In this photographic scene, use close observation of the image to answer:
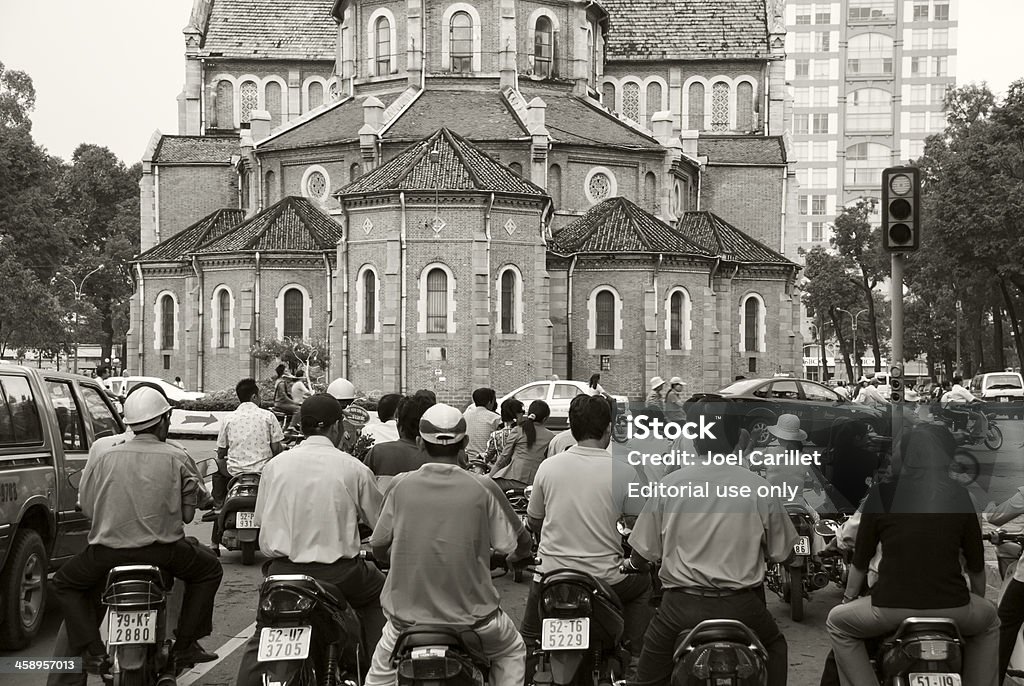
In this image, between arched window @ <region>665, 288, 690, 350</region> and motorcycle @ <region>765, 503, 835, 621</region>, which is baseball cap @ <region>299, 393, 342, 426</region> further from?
arched window @ <region>665, 288, 690, 350</region>

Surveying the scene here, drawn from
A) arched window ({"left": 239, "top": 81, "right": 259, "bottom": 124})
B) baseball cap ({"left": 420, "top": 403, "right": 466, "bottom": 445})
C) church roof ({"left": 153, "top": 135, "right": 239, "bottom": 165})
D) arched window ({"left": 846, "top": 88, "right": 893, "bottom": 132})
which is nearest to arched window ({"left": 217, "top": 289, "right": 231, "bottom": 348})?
church roof ({"left": 153, "top": 135, "right": 239, "bottom": 165})

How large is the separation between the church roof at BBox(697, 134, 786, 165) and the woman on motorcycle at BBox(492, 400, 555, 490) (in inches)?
1768

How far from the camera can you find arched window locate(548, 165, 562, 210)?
4766cm

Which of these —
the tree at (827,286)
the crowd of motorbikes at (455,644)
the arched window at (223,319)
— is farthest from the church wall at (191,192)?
the crowd of motorbikes at (455,644)

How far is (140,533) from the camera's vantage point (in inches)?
279

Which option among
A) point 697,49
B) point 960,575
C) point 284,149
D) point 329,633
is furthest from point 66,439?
point 697,49

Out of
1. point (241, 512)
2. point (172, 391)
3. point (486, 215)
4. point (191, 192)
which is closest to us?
point (241, 512)

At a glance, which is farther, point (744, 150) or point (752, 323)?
point (744, 150)

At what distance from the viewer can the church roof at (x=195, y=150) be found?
55344mm

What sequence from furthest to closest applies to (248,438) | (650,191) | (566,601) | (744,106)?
(744,106) < (650,191) < (248,438) < (566,601)

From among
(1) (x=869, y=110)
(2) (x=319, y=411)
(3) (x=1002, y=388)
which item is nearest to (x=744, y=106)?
(3) (x=1002, y=388)

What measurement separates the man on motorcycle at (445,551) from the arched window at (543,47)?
4675cm

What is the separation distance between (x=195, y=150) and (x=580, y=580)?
52.4 m

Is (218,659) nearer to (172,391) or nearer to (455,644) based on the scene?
(455,644)
